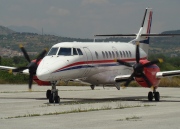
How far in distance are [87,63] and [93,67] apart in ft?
2.43

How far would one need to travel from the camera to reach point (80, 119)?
19.4 m

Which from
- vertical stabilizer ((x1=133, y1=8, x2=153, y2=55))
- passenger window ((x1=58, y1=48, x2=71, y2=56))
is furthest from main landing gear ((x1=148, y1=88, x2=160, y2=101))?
vertical stabilizer ((x1=133, y1=8, x2=153, y2=55))

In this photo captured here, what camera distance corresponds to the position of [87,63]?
30.2m

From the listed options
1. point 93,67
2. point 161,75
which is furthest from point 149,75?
point 93,67

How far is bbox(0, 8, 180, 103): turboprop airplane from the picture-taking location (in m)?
27.7

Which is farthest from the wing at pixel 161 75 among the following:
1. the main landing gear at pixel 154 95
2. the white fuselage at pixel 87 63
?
the main landing gear at pixel 154 95

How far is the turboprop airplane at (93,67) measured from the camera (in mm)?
27719

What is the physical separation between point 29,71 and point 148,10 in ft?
40.7

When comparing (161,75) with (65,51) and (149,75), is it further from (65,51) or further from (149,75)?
(65,51)

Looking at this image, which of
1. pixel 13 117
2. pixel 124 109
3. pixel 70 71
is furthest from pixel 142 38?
pixel 13 117

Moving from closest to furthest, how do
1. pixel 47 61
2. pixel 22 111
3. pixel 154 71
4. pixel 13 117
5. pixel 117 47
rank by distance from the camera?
1. pixel 13 117
2. pixel 22 111
3. pixel 47 61
4. pixel 154 71
5. pixel 117 47

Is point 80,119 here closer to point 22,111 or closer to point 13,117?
point 13,117

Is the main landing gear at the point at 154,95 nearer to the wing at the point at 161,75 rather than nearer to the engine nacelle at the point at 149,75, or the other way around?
the engine nacelle at the point at 149,75

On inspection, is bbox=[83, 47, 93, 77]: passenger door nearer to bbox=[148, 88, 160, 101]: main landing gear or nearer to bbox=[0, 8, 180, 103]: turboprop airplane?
bbox=[0, 8, 180, 103]: turboprop airplane
